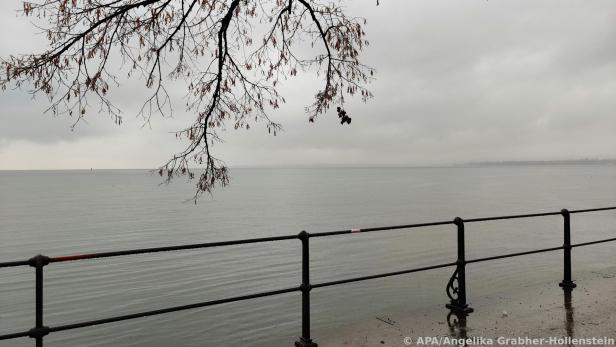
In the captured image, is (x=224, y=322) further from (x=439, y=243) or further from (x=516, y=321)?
(x=439, y=243)

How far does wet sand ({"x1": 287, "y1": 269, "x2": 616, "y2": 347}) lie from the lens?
18.4ft

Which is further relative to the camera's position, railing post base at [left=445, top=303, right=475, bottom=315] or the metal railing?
railing post base at [left=445, top=303, right=475, bottom=315]

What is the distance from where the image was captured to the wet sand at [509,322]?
5594 millimetres

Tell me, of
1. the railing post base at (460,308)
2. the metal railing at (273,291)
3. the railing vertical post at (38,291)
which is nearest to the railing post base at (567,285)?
the metal railing at (273,291)

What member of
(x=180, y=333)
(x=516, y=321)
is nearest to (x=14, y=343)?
(x=180, y=333)

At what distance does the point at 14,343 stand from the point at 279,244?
16335 millimetres

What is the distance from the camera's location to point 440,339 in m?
5.61

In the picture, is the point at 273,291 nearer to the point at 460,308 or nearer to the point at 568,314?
the point at 460,308

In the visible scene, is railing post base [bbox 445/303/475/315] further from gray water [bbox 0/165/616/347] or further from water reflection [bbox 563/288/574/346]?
gray water [bbox 0/165/616/347]

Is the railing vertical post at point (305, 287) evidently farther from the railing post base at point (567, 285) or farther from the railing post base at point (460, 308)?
the railing post base at point (567, 285)

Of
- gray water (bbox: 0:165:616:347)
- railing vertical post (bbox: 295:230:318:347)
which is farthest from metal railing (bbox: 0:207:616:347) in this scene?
gray water (bbox: 0:165:616:347)

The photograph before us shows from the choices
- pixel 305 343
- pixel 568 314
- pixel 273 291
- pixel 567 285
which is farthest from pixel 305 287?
pixel 567 285

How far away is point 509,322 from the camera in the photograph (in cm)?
611

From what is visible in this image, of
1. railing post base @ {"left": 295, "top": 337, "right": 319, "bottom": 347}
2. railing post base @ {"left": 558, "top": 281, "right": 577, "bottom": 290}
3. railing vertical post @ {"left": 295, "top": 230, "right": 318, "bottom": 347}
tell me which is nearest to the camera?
railing vertical post @ {"left": 295, "top": 230, "right": 318, "bottom": 347}
